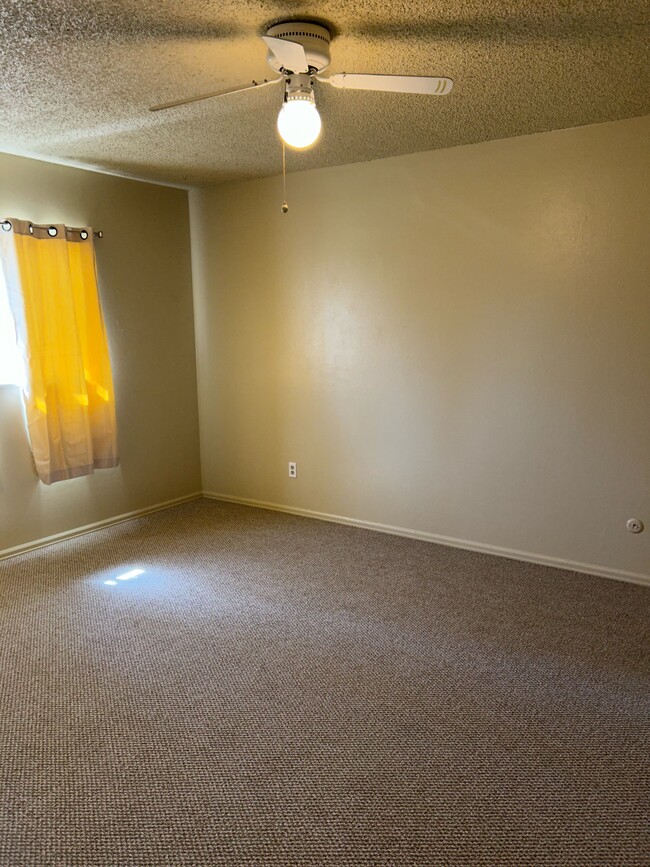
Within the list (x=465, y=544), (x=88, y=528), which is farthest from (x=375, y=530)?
(x=88, y=528)

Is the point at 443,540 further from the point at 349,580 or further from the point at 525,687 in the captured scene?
the point at 525,687

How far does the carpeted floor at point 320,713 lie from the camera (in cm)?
176

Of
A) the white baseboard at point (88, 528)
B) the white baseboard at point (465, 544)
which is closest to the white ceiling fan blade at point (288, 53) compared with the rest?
the white baseboard at point (465, 544)

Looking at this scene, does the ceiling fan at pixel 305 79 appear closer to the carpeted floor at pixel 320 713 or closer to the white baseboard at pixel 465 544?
the carpeted floor at pixel 320 713

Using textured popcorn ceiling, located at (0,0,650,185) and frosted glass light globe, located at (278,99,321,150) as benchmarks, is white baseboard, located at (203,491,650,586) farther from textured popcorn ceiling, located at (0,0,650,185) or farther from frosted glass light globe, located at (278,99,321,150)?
frosted glass light globe, located at (278,99,321,150)

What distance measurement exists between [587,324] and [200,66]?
92.4 inches

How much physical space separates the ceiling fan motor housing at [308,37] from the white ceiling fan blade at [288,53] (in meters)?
0.06

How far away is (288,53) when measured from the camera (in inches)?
78.7

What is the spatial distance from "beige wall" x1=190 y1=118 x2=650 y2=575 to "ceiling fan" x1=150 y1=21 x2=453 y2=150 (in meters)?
1.53

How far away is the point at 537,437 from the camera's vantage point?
12.0 feet

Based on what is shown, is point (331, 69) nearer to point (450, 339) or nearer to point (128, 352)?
point (450, 339)

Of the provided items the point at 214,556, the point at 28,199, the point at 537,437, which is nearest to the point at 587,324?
the point at 537,437

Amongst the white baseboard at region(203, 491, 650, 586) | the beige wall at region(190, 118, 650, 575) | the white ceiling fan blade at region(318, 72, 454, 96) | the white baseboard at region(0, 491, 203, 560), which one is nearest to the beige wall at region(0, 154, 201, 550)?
the white baseboard at region(0, 491, 203, 560)

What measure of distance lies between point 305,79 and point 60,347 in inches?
Answer: 95.4
